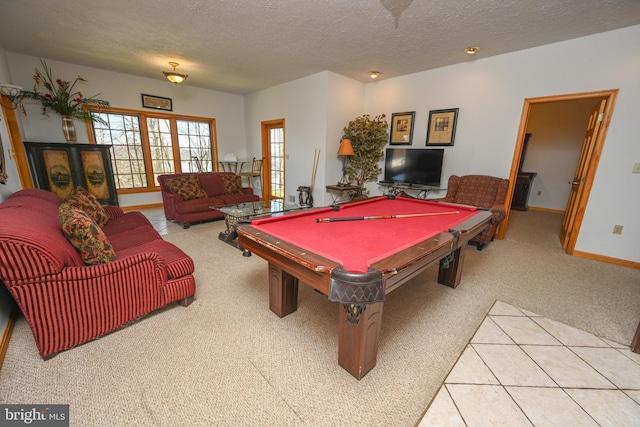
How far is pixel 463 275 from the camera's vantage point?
269 cm

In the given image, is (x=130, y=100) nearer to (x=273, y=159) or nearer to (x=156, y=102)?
(x=156, y=102)

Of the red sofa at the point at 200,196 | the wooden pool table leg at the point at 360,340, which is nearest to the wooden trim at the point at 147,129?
the red sofa at the point at 200,196

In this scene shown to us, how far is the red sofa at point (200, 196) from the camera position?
13.3 ft

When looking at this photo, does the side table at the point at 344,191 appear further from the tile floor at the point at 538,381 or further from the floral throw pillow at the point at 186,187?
the tile floor at the point at 538,381

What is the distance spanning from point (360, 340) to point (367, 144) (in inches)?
157

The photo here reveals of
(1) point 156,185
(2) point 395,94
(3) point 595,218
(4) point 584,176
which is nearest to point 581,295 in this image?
(3) point 595,218

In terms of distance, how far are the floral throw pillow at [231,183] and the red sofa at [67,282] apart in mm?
2858

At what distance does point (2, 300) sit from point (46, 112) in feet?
14.1

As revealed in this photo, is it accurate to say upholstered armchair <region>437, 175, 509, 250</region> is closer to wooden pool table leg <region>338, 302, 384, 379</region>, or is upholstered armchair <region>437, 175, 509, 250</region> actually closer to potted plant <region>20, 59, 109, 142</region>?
wooden pool table leg <region>338, 302, 384, 379</region>

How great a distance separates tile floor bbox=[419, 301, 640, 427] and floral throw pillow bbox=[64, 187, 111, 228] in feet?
10.6

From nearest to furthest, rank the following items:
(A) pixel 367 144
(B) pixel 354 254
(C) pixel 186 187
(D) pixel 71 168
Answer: (B) pixel 354 254 → (D) pixel 71 168 → (C) pixel 186 187 → (A) pixel 367 144

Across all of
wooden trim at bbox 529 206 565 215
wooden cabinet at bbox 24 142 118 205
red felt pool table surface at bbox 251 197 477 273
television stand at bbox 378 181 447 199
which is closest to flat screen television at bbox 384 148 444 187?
television stand at bbox 378 181 447 199

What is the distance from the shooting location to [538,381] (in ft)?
4.72

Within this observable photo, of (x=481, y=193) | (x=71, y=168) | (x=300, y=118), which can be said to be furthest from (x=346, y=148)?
(x=71, y=168)
